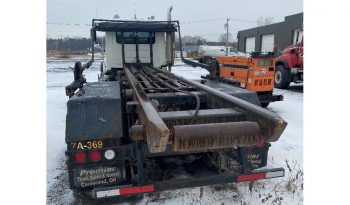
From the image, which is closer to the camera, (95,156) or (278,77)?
(95,156)

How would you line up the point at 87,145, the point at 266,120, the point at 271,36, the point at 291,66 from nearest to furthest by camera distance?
1. the point at 266,120
2. the point at 87,145
3. the point at 291,66
4. the point at 271,36

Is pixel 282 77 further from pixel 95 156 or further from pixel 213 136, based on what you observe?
pixel 213 136

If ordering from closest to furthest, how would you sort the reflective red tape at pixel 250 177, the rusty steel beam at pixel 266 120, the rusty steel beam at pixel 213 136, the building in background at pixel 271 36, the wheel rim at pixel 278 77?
the rusty steel beam at pixel 213 136
the rusty steel beam at pixel 266 120
the reflective red tape at pixel 250 177
the wheel rim at pixel 278 77
the building in background at pixel 271 36

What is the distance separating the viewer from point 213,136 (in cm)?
238

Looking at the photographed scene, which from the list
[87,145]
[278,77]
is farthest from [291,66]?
[87,145]

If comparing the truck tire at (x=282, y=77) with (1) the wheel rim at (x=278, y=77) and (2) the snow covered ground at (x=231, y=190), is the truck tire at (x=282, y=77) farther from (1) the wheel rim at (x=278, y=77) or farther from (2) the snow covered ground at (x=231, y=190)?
(2) the snow covered ground at (x=231, y=190)

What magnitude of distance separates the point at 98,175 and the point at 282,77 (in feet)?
37.2

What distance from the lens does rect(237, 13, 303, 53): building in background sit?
3164 cm

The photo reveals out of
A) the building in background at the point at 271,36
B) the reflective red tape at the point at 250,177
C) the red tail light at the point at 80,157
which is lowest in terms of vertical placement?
the reflective red tape at the point at 250,177

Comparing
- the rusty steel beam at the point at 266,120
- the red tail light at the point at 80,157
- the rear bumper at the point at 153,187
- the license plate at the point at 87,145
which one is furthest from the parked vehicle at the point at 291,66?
the red tail light at the point at 80,157

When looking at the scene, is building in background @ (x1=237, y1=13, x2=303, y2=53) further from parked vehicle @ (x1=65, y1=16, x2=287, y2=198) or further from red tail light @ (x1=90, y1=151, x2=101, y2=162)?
red tail light @ (x1=90, y1=151, x2=101, y2=162)

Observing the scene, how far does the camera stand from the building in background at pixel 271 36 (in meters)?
31.6

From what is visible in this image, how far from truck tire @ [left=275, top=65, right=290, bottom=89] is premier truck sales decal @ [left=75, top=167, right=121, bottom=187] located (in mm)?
11117

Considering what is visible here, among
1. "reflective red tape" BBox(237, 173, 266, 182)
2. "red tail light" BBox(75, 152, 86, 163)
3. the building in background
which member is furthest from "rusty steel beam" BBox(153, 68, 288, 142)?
the building in background
